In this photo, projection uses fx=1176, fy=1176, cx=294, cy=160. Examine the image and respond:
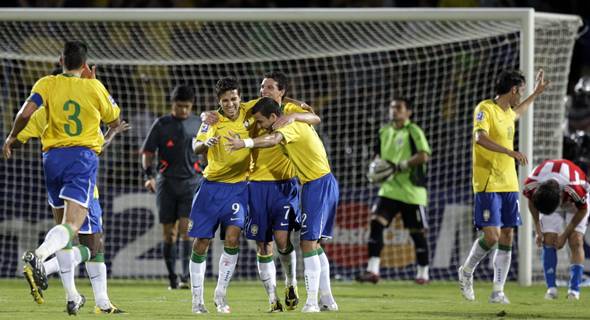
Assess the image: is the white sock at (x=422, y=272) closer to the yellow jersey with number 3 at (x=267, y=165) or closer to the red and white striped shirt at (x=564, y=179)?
the red and white striped shirt at (x=564, y=179)

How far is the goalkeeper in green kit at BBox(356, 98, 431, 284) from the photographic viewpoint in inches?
513

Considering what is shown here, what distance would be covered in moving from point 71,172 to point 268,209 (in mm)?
1574

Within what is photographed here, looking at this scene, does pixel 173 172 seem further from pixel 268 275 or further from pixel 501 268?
pixel 501 268

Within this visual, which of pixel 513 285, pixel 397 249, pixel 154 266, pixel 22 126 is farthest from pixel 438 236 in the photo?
pixel 22 126

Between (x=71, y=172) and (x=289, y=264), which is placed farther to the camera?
(x=289, y=264)

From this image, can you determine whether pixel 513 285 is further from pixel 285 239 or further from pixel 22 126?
pixel 22 126

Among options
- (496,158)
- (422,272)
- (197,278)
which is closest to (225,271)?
(197,278)

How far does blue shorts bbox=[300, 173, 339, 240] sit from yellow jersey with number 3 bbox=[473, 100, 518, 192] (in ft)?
5.97

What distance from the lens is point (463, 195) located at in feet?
46.2

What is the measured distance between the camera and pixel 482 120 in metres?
9.70

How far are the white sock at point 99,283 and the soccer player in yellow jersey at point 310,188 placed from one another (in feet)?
4.57

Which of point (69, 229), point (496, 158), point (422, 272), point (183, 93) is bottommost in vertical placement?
point (422, 272)

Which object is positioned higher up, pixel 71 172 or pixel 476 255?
pixel 71 172

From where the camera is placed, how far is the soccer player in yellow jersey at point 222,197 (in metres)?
8.30
